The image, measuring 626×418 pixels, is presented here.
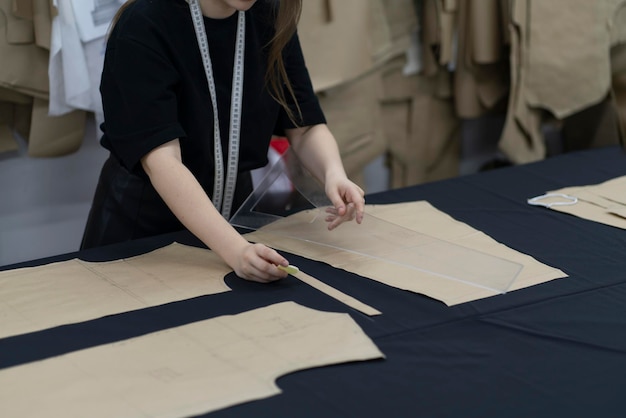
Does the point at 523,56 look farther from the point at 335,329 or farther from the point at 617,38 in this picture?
the point at 335,329

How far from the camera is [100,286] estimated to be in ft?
3.92

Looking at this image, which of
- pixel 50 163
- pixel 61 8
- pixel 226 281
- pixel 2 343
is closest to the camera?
pixel 2 343

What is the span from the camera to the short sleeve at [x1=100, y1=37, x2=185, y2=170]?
1.27 meters

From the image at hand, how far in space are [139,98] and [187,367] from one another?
18.9 inches

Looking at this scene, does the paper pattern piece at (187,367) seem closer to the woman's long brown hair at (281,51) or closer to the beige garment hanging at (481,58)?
the woman's long brown hair at (281,51)

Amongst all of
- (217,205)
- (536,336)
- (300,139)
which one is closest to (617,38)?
(300,139)

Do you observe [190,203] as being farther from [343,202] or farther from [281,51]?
[281,51]

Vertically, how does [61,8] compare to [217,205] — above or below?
above

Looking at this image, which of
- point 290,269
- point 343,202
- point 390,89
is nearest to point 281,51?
point 343,202

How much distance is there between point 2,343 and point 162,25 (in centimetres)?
54

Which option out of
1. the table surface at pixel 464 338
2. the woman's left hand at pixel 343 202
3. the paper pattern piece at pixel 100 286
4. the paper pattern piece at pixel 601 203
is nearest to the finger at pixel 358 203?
the woman's left hand at pixel 343 202

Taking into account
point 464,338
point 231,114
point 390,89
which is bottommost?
point 464,338

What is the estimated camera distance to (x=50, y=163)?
2.18 m

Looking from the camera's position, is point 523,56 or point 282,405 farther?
point 523,56
